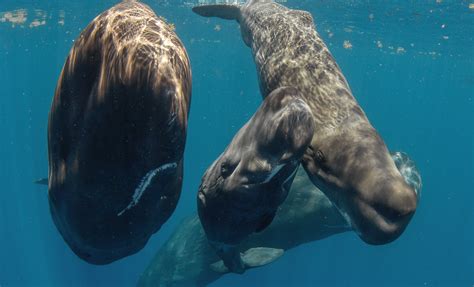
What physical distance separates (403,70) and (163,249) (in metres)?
57.4

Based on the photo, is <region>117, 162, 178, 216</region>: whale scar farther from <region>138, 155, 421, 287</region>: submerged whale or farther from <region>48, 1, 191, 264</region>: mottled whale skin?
<region>138, 155, 421, 287</region>: submerged whale

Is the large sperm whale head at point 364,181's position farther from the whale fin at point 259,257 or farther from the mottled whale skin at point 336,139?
the whale fin at point 259,257

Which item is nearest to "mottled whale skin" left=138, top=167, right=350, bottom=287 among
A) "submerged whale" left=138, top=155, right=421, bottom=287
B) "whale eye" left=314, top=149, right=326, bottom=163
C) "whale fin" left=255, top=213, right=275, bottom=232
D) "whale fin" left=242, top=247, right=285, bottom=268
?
"submerged whale" left=138, top=155, right=421, bottom=287

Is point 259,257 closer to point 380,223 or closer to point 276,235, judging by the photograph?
point 276,235

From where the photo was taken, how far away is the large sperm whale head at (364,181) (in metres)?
3.52

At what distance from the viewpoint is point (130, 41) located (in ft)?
11.8

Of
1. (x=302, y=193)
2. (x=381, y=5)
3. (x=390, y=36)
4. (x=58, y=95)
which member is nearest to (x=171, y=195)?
(x=58, y=95)

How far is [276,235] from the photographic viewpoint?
11.8 metres

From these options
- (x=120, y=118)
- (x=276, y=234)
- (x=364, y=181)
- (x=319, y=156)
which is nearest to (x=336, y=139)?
(x=319, y=156)

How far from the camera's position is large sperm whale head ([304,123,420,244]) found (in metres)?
3.52

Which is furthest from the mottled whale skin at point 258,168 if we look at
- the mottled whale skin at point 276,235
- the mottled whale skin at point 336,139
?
the mottled whale skin at point 276,235

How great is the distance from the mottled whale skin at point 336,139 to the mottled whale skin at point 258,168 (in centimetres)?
60

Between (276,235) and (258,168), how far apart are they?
8.60 m

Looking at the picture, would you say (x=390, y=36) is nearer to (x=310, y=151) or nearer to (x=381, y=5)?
(x=381, y=5)
